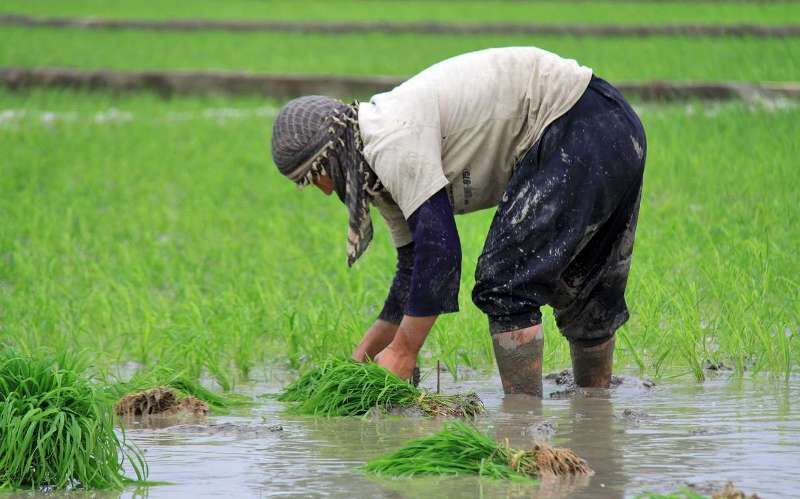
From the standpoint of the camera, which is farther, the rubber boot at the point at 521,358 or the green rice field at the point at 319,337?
the rubber boot at the point at 521,358

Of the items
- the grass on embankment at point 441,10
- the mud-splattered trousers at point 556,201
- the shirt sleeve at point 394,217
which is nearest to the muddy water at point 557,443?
the mud-splattered trousers at point 556,201

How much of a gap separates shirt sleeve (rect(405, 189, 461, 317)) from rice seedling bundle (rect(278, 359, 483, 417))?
339mm

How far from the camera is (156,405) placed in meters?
4.30

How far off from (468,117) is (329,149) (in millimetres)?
429

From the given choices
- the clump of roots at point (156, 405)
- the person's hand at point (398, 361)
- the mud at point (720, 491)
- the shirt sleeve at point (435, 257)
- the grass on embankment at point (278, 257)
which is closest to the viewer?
the mud at point (720, 491)

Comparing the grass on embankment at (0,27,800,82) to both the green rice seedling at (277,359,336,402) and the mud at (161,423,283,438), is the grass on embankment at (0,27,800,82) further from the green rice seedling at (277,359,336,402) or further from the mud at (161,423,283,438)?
the mud at (161,423,283,438)

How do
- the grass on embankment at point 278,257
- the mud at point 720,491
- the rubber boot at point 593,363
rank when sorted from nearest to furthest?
the mud at point 720,491, the rubber boot at point 593,363, the grass on embankment at point 278,257

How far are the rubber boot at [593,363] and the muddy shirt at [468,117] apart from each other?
700mm

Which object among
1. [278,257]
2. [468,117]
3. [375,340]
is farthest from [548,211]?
[278,257]

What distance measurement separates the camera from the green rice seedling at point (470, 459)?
3299 mm

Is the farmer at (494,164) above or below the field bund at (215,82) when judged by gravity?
below

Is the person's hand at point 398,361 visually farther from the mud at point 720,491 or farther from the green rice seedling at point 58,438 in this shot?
the mud at point 720,491

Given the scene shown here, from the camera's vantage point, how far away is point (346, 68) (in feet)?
52.7

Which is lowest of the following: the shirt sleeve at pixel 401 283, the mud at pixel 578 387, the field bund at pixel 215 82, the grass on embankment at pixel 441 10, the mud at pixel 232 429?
the mud at pixel 232 429
